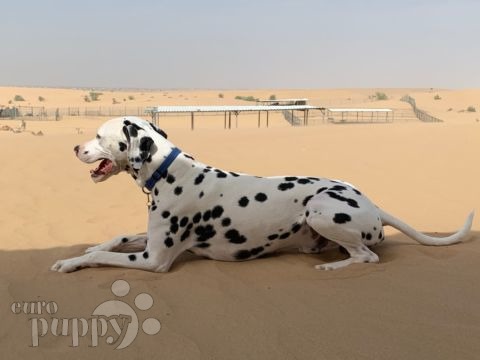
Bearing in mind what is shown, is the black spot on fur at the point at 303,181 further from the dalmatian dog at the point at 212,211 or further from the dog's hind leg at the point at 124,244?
the dog's hind leg at the point at 124,244

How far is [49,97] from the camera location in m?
76.0

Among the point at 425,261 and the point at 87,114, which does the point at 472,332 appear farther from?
the point at 87,114

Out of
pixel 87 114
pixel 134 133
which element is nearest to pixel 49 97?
pixel 87 114

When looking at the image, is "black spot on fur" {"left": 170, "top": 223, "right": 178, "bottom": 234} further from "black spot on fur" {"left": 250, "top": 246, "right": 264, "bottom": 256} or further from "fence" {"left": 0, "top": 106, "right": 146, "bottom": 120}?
"fence" {"left": 0, "top": 106, "right": 146, "bottom": 120}

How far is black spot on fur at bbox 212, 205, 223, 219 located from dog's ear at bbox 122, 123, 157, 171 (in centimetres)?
77

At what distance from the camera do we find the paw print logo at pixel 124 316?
10.8ft

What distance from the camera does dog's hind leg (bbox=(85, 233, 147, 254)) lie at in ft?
16.8

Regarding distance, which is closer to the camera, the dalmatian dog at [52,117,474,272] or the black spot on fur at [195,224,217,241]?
the dalmatian dog at [52,117,474,272]

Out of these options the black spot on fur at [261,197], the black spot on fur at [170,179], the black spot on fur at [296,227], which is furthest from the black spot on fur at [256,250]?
the black spot on fur at [170,179]

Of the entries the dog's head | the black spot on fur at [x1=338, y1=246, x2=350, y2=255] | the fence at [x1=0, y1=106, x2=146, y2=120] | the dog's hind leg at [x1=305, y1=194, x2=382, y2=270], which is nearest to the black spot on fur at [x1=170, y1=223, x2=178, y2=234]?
the dog's head

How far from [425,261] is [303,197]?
1204 mm

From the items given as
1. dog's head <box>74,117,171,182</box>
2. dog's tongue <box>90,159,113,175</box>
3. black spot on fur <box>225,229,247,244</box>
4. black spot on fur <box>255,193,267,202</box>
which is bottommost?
black spot on fur <box>225,229,247,244</box>

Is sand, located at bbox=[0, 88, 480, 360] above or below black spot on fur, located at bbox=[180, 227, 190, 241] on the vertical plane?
below

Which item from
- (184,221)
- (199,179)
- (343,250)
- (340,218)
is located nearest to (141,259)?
(184,221)
